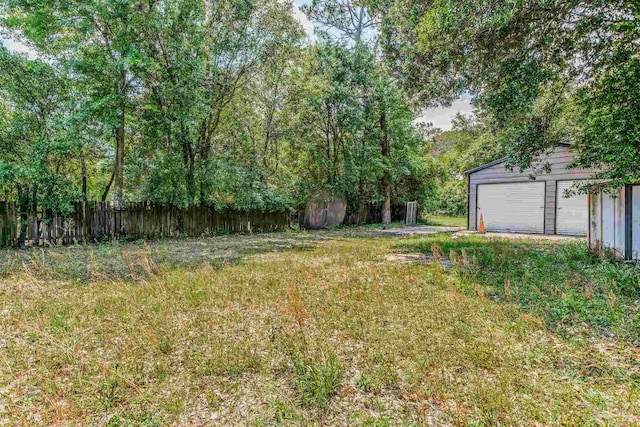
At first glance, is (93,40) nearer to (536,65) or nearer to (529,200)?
(536,65)

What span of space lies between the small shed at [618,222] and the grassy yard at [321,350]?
0.85 meters

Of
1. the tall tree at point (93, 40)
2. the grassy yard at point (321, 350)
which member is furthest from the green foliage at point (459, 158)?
the grassy yard at point (321, 350)

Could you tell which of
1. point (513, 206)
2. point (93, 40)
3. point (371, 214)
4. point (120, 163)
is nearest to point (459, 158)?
point (371, 214)

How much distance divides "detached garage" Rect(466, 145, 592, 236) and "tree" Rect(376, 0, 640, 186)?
11.5 ft

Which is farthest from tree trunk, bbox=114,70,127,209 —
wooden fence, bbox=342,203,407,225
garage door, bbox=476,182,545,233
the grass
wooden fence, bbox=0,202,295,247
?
the grass

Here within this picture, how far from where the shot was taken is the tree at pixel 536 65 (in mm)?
4773

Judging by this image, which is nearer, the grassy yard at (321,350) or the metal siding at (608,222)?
the grassy yard at (321,350)

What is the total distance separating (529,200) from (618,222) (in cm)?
604

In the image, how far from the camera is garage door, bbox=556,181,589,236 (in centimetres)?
966

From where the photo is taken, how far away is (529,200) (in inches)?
421

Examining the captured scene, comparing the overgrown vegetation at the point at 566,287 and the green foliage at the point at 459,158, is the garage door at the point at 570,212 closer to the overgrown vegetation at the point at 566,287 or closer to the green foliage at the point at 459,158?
the overgrown vegetation at the point at 566,287

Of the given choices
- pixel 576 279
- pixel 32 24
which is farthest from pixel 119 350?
pixel 32 24

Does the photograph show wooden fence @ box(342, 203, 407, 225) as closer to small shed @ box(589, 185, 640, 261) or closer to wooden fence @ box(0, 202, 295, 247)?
wooden fence @ box(0, 202, 295, 247)

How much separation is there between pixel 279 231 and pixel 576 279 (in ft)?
30.8
